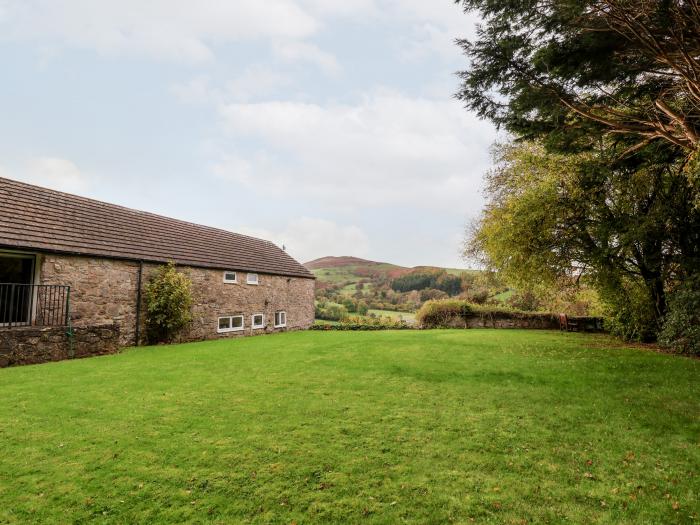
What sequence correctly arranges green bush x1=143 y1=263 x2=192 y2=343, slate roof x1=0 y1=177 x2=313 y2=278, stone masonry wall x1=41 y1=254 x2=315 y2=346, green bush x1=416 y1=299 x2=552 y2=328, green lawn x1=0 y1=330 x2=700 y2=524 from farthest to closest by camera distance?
1. green bush x1=416 y1=299 x2=552 y2=328
2. green bush x1=143 y1=263 x2=192 y2=343
3. stone masonry wall x1=41 y1=254 x2=315 y2=346
4. slate roof x1=0 y1=177 x2=313 y2=278
5. green lawn x1=0 y1=330 x2=700 y2=524

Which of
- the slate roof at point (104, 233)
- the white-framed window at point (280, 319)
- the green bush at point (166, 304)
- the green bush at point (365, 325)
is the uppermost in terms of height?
the slate roof at point (104, 233)

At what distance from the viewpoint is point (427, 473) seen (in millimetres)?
3910

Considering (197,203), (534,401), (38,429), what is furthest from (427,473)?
(197,203)

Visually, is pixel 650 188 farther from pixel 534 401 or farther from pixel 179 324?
pixel 179 324

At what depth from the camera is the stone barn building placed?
11375 mm

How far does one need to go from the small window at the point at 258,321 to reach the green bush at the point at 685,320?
19.4 m

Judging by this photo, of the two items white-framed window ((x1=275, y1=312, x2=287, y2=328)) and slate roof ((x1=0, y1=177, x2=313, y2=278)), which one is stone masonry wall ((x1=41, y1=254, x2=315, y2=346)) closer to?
white-framed window ((x1=275, y1=312, x2=287, y2=328))

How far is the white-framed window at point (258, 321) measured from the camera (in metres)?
20.8

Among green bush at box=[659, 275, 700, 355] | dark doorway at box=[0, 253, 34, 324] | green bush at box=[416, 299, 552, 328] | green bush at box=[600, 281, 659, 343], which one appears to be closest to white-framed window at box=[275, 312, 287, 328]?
green bush at box=[416, 299, 552, 328]

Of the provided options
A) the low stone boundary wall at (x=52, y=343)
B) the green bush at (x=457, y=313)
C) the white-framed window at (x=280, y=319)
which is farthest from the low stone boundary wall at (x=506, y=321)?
the low stone boundary wall at (x=52, y=343)

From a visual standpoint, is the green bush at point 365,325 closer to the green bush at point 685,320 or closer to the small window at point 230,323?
the small window at point 230,323

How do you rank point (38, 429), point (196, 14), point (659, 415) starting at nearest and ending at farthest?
1. point (38, 429)
2. point (659, 415)
3. point (196, 14)

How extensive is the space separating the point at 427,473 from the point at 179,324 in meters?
14.2

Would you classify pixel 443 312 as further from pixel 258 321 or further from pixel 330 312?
pixel 258 321
